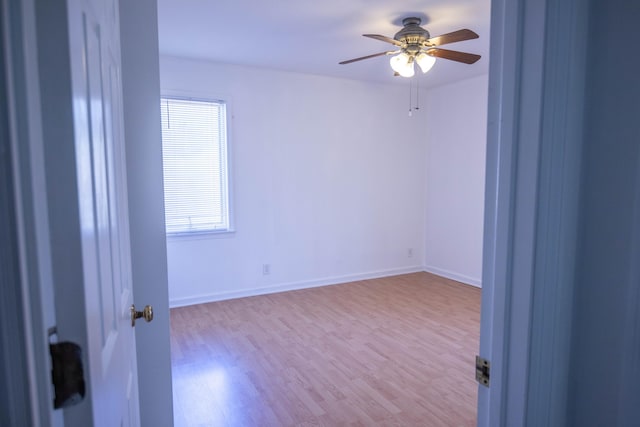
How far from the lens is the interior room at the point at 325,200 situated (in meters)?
2.51

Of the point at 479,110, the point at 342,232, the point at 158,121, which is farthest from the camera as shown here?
the point at 342,232

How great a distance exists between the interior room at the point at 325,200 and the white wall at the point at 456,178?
0.02 metres

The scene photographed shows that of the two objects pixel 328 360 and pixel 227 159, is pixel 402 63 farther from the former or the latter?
pixel 328 360

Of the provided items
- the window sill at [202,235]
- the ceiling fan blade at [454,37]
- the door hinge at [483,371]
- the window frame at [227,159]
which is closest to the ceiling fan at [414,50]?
the ceiling fan blade at [454,37]

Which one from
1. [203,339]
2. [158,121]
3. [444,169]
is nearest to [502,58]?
[158,121]

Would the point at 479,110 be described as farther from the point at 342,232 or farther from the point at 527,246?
the point at 527,246

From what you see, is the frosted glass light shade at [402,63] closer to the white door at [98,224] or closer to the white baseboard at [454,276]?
the white door at [98,224]

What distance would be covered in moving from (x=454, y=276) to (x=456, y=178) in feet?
4.34

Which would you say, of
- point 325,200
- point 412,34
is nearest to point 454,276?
point 325,200

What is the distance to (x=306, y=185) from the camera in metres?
4.58

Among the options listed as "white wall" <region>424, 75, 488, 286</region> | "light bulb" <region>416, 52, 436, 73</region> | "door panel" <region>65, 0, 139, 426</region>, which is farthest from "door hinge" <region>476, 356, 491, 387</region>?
"white wall" <region>424, 75, 488, 286</region>

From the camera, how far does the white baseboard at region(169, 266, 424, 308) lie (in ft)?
13.3

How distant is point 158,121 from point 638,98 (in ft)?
5.00

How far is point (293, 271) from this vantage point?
460cm
